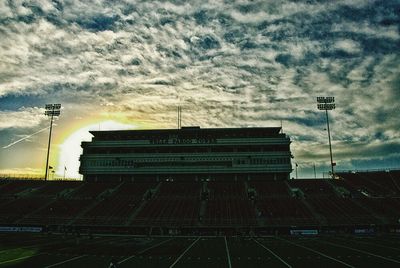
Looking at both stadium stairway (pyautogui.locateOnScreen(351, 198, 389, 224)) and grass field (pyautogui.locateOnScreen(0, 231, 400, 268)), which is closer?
grass field (pyautogui.locateOnScreen(0, 231, 400, 268))

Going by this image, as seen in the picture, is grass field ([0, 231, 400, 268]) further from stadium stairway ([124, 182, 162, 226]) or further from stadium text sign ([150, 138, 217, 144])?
stadium text sign ([150, 138, 217, 144])

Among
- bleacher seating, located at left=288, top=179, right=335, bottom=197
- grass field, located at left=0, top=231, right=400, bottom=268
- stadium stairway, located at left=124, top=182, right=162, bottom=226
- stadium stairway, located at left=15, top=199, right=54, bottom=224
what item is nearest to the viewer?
grass field, located at left=0, top=231, right=400, bottom=268

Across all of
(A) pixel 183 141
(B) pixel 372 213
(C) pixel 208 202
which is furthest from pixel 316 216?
(A) pixel 183 141

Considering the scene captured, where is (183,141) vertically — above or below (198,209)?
above

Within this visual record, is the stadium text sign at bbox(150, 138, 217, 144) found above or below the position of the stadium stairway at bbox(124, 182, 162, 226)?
above

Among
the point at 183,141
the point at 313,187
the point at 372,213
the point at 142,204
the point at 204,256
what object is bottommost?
the point at 204,256

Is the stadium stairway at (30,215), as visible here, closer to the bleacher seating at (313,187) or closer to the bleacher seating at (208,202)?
the bleacher seating at (208,202)

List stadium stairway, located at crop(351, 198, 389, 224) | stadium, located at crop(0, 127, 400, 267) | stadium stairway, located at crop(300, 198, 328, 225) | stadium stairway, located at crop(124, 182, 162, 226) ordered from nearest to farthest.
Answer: stadium, located at crop(0, 127, 400, 267) → stadium stairway, located at crop(351, 198, 389, 224) → stadium stairway, located at crop(300, 198, 328, 225) → stadium stairway, located at crop(124, 182, 162, 226)

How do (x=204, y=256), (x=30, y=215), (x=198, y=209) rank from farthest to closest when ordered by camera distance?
(x=198, y=209) < (x=30, y=215) < (x=204, y=256)

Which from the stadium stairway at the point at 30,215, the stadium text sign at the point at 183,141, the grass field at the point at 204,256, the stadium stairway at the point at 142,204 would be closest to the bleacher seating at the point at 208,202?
the stadium stairway at the point at 142,204

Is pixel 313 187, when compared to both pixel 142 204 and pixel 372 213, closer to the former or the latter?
pixel 372 213

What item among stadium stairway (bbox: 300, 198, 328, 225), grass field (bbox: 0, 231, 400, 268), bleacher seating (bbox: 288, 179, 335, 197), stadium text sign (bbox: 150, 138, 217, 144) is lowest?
grass field (bbox: 0, 231, 400, 268)

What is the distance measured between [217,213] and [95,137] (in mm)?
40217

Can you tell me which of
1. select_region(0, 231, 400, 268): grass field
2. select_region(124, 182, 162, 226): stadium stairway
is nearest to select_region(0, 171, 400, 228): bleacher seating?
select_region(124, 182, 162, 226): stadium stairway
